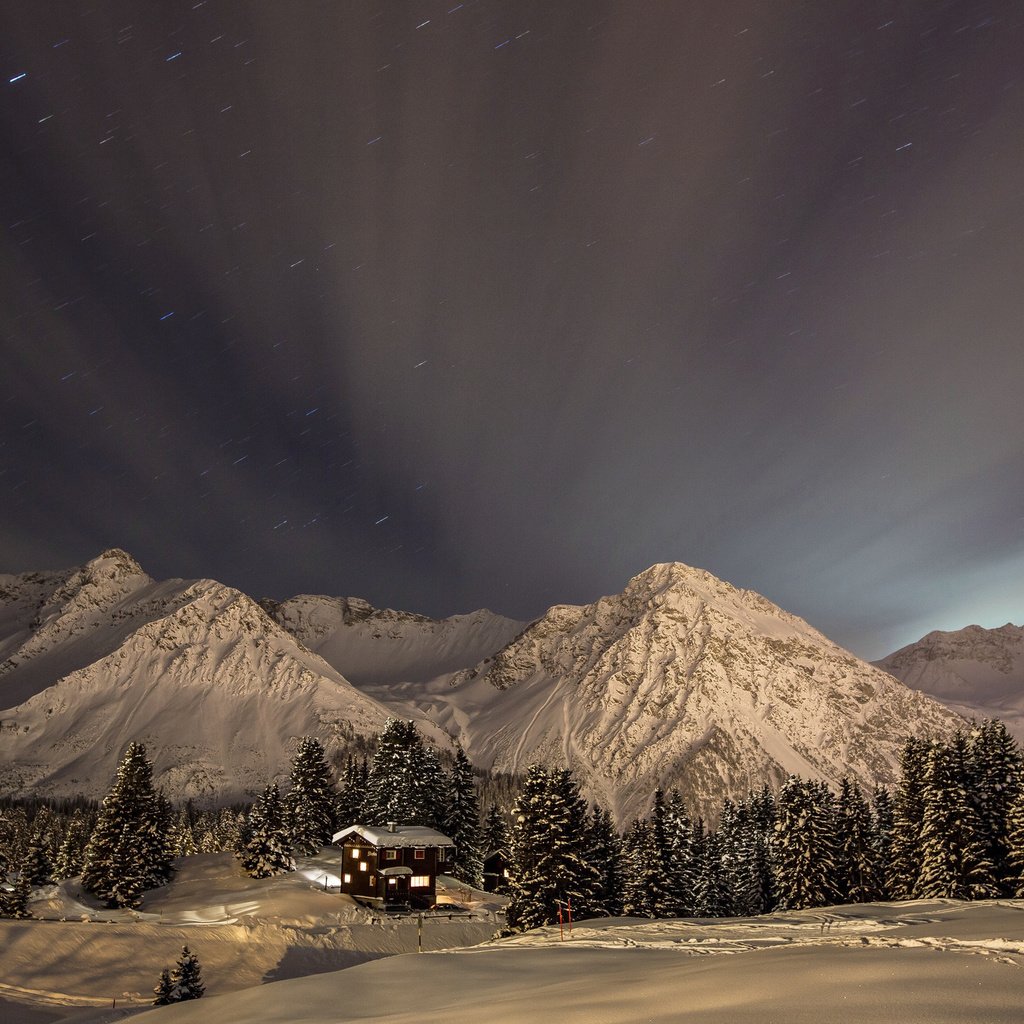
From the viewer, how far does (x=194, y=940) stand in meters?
42.4

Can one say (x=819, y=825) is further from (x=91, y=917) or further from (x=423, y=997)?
(x=91, y=917)

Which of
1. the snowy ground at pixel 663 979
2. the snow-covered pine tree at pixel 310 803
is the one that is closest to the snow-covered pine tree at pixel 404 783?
the snow-covered pine tree at pixel 310 803

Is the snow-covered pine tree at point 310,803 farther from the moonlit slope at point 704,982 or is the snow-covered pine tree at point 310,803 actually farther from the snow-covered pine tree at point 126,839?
the moonlit slope at point 704,982

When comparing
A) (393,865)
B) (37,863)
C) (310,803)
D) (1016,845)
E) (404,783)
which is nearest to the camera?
(1016,845)

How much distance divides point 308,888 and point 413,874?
26.8 feet

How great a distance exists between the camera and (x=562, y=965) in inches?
596

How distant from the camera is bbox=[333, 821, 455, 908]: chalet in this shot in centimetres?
5744

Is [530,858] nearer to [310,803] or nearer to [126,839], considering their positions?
[126,839]

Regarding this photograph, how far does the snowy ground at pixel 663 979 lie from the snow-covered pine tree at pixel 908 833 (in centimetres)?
2213

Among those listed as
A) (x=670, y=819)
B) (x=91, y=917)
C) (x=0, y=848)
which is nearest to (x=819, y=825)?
(x=670, y=819)

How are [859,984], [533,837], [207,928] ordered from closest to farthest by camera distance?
[859,984], [533,837], [207,928]

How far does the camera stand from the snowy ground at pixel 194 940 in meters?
37.2

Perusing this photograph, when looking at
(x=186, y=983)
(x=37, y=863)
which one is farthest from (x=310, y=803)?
(x=186, y=983)

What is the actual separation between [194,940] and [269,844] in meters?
21.6
